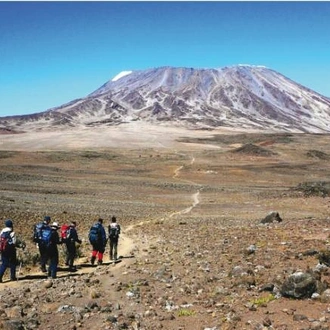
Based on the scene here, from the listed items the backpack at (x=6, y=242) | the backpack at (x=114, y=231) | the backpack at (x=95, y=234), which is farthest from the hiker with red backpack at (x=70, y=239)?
the backpack at (x=6, y=242)

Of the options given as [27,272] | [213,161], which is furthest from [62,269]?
[213,161]

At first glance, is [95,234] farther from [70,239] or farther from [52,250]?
[52,250]

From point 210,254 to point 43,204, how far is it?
741 inches

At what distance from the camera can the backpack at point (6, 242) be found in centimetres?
1430

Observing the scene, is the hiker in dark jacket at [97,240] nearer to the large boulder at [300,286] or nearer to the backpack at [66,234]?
the backpack at [66,234]

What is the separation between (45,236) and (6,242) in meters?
1.09

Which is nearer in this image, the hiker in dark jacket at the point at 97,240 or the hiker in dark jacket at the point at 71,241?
the hiker in dark jacket at the point at 71,241

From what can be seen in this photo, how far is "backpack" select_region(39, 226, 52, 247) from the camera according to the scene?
48.0 feet

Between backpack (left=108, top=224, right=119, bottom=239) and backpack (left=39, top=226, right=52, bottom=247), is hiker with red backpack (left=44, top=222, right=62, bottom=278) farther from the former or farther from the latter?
backpack (left=108, top=224, right=119, bottom=239)

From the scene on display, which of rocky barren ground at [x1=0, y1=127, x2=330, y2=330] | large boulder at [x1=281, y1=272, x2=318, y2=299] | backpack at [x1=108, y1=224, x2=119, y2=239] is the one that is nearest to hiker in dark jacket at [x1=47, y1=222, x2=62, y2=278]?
rocky barren ground at [x1=0, y1=127, x2=330, y2=330]

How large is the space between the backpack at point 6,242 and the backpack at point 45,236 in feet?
2.89

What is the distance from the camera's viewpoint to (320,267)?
12422 mm

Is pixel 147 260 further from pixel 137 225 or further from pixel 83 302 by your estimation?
pixel 137 225

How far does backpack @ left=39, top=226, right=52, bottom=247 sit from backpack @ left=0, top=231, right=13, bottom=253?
88 centimetres
